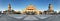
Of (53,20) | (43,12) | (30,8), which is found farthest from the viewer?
(30,8)

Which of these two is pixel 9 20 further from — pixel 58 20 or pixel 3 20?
pixel 58 20

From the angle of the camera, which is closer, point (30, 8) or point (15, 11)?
point (15, 11)

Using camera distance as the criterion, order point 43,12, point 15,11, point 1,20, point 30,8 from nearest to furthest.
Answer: point 1,20, point 15,11, point 43,12, point 30,8

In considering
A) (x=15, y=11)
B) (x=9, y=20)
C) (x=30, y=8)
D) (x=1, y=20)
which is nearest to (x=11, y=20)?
(x=9, y=20)

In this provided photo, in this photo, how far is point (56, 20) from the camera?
3.70 meters

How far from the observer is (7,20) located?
354cm

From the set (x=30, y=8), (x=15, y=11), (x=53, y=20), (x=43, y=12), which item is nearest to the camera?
(x=53, y=20)

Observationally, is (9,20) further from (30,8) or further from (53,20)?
(30,8)

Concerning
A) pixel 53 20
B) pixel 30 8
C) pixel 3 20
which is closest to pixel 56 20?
pixel 53 20

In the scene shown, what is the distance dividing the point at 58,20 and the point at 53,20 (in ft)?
0.56

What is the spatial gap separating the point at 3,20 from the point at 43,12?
4863 mm

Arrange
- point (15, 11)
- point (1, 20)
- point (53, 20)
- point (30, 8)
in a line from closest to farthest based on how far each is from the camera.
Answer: point (1, 20) < point (53, 20) < point (15, 11) < point (30, 8)

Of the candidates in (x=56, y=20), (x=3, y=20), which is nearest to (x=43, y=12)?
(x=56, y=20)

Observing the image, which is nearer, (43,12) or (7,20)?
(7,20)
